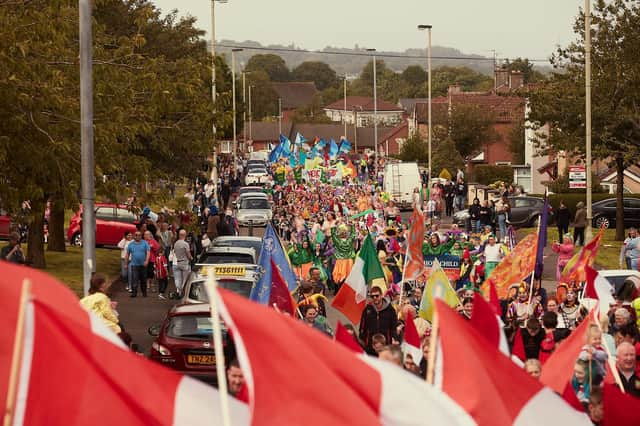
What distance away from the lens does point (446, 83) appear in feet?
605

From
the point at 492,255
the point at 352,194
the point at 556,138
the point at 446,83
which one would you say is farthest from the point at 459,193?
the point at 446,83

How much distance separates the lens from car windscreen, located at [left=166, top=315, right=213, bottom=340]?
17266 millimetres

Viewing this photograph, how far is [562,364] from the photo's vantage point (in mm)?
9711

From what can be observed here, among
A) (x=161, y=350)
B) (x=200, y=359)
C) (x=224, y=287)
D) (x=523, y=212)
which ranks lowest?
(x=523, y=212)

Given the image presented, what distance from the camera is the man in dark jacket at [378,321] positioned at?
15.5 metres

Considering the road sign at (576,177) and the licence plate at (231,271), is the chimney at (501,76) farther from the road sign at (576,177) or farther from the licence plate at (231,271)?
the licence plate at (231,271)

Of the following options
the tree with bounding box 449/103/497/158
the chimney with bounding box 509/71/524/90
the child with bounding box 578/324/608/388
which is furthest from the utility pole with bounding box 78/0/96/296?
the chimney with bounding box 509/71/524/90

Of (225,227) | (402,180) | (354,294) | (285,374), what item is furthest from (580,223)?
(285,374)

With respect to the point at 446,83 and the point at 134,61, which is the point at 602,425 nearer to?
the point at 134,61

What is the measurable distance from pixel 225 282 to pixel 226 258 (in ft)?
14.5

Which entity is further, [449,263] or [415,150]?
[415,150]

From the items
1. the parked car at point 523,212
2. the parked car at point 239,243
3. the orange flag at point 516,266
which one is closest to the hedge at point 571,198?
the parked car at point 523,212

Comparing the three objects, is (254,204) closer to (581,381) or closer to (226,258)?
(226,258)

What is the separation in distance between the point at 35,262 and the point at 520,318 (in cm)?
1598
